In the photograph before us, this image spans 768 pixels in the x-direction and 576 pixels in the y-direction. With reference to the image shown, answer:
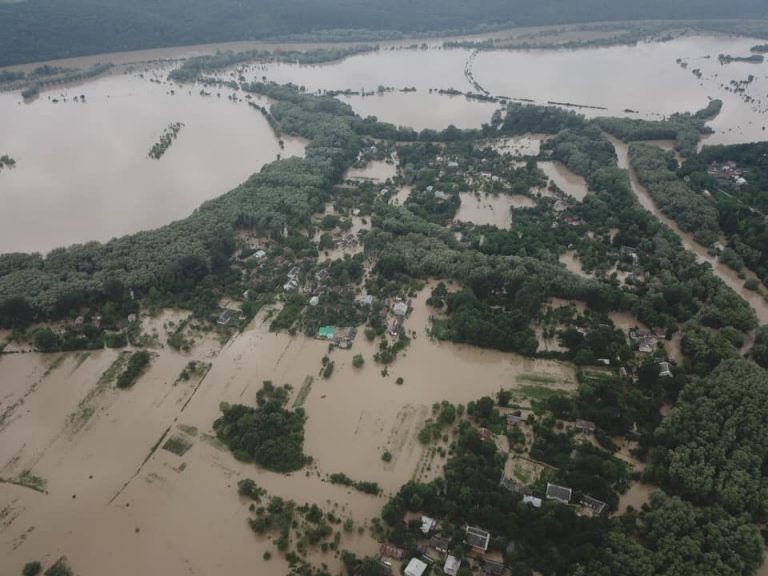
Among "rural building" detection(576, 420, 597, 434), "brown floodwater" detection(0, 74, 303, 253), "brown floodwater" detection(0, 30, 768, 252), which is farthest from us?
"brown floodwater" detection(0, 30, 768, 252)

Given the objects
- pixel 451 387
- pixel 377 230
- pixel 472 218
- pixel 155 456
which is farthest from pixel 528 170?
pixel 155 456

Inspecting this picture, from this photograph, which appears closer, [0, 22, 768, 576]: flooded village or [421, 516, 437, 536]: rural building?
[421, 516, 437, 536]: rural building

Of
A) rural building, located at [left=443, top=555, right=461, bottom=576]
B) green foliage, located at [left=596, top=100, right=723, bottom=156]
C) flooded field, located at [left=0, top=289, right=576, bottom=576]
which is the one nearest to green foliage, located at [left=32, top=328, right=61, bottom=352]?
flooded field, located at [left=0, top=289, right=576, bottom=576]

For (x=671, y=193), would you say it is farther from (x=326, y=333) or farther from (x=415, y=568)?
(x=415, y=568)

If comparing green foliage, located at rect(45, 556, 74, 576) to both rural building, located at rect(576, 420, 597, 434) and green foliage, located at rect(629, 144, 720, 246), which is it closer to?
rural building, located at rect(576, 420, 597, 434)

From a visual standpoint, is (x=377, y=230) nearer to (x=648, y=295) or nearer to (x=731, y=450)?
(x=648, y=295)

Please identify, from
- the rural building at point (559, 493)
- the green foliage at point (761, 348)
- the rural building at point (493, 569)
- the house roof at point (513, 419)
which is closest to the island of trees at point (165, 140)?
the house roof at point (513, 419)

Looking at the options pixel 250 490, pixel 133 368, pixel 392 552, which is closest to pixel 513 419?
pixel 392 552
